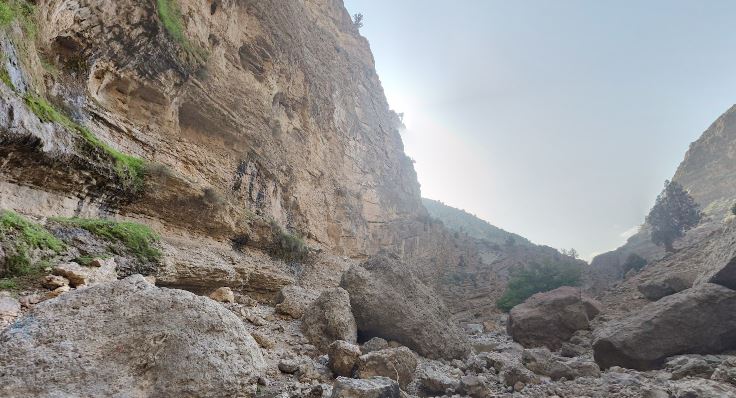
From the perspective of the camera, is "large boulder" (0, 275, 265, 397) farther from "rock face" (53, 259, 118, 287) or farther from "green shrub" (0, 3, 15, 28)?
"green shrub" (0, 3, 15, 28)

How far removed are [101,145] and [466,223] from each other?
81.1m

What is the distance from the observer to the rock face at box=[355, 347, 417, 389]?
555cm

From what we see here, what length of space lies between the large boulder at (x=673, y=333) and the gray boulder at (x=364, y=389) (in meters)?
8.23

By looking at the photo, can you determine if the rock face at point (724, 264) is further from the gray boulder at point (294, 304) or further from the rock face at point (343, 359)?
the gray boulder at point (294, 304)

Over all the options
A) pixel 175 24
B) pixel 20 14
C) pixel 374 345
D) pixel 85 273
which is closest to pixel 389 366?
pixel 374 345

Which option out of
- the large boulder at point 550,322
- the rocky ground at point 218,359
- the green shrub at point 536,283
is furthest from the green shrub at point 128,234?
the green shrub at point 536,283

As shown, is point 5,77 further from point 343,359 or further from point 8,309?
point 343,359

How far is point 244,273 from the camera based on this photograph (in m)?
12.0

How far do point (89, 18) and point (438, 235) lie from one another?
40660mm

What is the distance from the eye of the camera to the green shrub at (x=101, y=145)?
23.8ft

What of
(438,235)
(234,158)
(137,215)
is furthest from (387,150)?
(137,215)

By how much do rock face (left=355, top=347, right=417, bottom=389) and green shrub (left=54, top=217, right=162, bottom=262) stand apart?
6.47 meters

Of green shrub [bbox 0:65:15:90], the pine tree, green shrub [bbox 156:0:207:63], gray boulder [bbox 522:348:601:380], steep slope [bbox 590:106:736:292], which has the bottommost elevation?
gray boulder [bbox 522:348:601:380]

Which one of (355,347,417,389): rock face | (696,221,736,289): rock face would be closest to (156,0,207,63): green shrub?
(355,347,417,389): rock face
